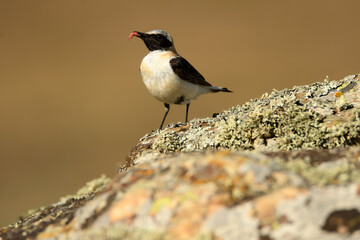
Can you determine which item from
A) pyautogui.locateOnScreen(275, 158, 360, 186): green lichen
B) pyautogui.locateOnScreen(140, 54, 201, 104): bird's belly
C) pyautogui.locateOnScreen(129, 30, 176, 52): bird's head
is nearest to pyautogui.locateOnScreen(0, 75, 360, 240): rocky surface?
pyautogui.locateOnScreen(275, 158, 360, 186): green lichen

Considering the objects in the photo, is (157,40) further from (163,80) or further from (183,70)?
(163,80)

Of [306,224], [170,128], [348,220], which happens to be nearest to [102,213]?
[306,224]

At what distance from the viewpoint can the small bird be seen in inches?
302

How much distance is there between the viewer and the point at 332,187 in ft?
9.34

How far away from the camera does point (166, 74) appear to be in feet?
25.2

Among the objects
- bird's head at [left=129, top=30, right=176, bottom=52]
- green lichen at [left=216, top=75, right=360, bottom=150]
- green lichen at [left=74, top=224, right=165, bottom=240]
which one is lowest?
green lichen at [left=74, top=224, right=165, bottom=240]

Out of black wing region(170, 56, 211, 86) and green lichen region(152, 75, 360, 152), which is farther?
black wing region(170, 56, 211, 86)

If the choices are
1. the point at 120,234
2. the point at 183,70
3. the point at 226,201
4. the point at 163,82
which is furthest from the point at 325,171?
the point at 183,70

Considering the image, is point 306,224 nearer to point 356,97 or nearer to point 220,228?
point 220,228

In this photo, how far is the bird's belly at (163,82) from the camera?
7646mm

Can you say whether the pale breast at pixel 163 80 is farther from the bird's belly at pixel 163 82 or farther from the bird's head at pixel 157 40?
the bird's head at pixel 157 40

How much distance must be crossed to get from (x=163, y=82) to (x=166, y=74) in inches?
6.4

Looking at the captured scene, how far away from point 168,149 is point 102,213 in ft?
8.32

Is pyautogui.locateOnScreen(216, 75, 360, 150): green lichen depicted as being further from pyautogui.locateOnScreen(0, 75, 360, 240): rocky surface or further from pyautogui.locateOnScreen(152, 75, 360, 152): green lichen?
pyautogui.locateOnScreen(0, 75, 360, 240): rocky surface
